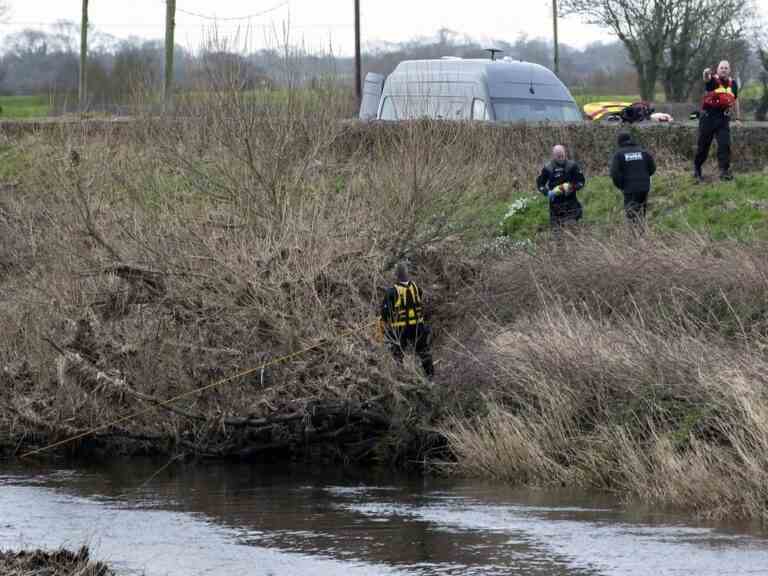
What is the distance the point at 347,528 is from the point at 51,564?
3.56 m

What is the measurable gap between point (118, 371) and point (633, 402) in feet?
21.7

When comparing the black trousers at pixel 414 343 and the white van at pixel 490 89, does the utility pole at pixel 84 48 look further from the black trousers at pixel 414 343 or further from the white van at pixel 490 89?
the black trousers at pixel 414 343

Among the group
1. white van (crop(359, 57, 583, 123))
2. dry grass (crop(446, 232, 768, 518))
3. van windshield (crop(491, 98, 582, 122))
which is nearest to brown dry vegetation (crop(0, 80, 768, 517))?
dry grass (crop(446, 232, 768, 518))

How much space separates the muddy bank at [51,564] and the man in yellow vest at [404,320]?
6.41 metres

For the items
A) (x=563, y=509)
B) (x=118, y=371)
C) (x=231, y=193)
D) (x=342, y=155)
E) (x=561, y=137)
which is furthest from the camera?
(x=561, y=137)

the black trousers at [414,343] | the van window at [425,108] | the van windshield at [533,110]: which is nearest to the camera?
the black trousers at [414,343]

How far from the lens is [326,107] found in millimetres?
20844

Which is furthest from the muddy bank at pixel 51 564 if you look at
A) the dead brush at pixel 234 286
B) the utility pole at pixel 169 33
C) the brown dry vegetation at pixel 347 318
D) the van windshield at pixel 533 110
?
the utility pole at pixel 169 33

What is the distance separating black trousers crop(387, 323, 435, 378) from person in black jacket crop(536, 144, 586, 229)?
12.8 ft

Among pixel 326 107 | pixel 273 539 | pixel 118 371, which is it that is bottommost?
pixel 273 539

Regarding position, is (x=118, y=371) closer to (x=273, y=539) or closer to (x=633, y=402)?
(x=273, y=539)

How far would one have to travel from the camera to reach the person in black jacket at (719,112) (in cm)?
1998

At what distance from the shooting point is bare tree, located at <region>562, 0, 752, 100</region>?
154 feet

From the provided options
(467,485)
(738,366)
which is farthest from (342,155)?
(738,366)
